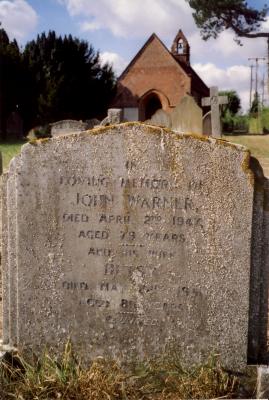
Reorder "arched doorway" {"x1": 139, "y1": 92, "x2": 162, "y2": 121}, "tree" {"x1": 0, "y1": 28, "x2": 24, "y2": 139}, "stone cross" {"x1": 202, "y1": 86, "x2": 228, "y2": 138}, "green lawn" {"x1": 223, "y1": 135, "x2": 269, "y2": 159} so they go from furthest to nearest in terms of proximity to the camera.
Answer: "arched doorway" {"x1": 139, "y1": 92, "x2": 162, "y2": 121} → "tree" {"x1": 0, "y1": 28, "x2": 24, "y2": 139} → "green lawn" {"x1": 223, "y1": 135, "x2": 269, "y2": 159} → "stone cross" {"x1": 202, "y1": 86, "x2": 228, "y2": 138}

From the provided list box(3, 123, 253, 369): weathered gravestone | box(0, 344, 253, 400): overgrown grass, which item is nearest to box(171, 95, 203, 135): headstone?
box(3, 123, 253, 369): weathered gravestone

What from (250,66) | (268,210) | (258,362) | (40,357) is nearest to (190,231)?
(268,210)

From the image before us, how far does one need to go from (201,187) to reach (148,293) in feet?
2.50

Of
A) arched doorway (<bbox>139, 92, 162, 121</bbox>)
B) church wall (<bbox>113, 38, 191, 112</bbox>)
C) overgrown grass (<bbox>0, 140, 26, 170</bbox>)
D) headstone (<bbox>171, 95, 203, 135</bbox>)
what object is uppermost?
church wall (<bbox>113, 38, 191, 112</bbox>)

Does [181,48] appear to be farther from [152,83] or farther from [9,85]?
[9,85]

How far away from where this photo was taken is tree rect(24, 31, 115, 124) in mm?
36750

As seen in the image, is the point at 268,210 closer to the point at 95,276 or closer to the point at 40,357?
the point at 95,276

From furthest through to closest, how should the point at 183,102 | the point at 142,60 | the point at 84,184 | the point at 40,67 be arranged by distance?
1. the point at 142,60
2. the point at 40,67
3. the point at 183,102
4. the point at 84,184

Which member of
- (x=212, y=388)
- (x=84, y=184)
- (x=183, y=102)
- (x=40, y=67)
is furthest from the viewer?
(x=40, y=67)

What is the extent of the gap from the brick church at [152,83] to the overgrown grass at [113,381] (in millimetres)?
37007

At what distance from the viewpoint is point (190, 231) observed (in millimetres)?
3420

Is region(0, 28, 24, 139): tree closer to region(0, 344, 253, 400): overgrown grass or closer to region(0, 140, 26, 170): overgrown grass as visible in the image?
region(0, 140, 26, 170): overgrown grass

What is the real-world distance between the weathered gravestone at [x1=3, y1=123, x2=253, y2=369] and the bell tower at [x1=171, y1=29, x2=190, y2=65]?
1733 inches

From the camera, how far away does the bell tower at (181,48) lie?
46281 millimetres
